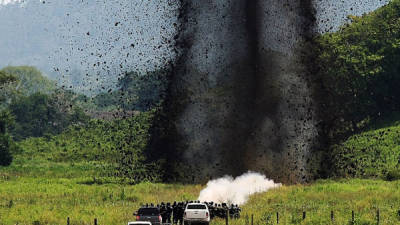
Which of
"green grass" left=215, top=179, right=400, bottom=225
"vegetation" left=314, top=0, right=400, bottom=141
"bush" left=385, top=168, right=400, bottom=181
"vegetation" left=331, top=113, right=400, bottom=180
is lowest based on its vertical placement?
"green grass" left=215, top=179, right=400, bottom=225

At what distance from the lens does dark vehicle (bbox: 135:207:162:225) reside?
1568 inches

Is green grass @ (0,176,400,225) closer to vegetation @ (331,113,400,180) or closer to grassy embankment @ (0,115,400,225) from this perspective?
grassy embankment @ (0,115,400,225)

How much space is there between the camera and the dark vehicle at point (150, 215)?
131 feet

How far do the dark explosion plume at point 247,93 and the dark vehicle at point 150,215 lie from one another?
125 ft

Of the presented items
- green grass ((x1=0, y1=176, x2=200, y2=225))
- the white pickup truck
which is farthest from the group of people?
the white pickup truck

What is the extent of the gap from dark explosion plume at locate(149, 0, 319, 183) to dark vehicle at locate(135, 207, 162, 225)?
38.2 m

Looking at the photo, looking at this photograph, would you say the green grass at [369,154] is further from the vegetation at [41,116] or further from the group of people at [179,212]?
the vegetation at [41,116]

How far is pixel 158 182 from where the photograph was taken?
86.2 metres

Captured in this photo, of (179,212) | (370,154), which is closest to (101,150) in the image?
(370,154)

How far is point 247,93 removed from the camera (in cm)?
8294

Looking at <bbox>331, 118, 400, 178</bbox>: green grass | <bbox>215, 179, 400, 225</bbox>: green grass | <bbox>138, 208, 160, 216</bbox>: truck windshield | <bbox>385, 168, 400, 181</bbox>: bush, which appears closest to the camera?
<bbox>138, 208, 160, 216</bbox>: truck windshield

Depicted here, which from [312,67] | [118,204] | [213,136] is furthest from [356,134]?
[118,204]

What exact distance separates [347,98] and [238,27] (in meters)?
34.6

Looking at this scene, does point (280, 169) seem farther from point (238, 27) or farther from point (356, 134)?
point (356, 134)
